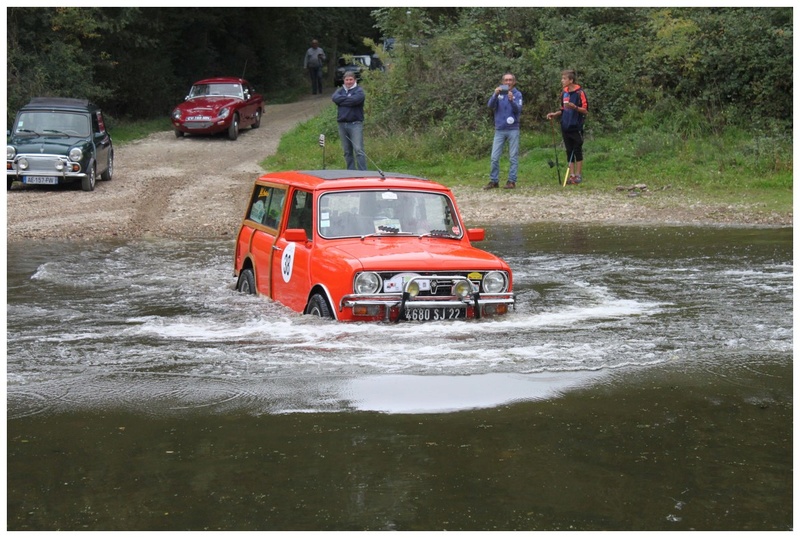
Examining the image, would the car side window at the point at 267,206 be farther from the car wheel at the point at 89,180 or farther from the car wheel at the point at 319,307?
the car wheel at the point at 89,180

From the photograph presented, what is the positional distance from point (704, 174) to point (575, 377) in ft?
45.4

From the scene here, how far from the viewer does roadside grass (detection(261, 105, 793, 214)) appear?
19594mm

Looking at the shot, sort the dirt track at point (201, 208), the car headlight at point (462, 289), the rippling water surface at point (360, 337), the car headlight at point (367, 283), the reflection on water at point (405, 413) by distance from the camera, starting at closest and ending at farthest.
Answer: the reflection on water at point (405, 413) → the rippling water surface at point (360, 337) → the car headlight at point (367, 283) → the car headlight at point (462, 289) → the dirt track at point (201, 208)

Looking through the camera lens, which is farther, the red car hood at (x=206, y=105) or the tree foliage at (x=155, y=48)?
the tree foliage at (x=155, y=48)

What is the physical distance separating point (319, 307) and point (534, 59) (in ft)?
54.8

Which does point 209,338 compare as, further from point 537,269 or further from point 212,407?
point 537,269

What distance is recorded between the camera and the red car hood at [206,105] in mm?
30625

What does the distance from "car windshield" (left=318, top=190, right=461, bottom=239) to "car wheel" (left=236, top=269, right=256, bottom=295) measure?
1437 mm

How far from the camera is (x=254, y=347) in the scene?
859cm

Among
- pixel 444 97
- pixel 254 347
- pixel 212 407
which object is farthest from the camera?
pixel 444 97

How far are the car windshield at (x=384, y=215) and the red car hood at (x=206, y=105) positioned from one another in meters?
21.1

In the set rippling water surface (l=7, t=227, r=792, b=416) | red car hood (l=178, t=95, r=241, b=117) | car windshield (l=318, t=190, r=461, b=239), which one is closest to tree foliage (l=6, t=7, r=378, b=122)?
red car hood (l=178, t=95, r=241, b=117)

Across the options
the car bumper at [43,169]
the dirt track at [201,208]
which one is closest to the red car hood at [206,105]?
the dirt track at [201,208]

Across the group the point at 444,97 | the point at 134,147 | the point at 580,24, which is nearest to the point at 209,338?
the point at 444,97
